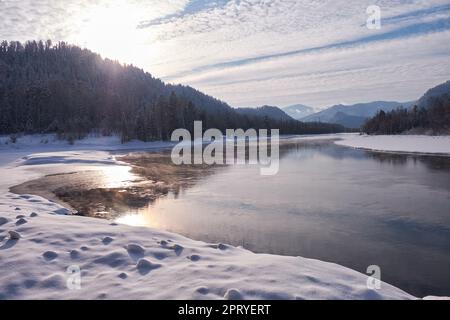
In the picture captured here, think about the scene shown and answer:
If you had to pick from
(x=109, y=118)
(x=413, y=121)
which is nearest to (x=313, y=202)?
(x=109, y=118)

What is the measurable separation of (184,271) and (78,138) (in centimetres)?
7445

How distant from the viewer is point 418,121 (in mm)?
109062

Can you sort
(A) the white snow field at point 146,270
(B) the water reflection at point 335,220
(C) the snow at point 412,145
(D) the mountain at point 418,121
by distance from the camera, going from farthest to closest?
(D) the mountain at point 418,121 < (C) the snow at point 412,145 < (B) the water reflection at point 335,220 < (A) the white snow field at point 146,270

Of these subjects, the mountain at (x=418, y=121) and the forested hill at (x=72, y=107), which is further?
the mountain at (x=418, y=121)

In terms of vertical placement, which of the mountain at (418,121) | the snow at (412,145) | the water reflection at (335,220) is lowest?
the water reflection at (335,220)

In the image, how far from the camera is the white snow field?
533 centimetres

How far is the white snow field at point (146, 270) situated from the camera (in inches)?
210

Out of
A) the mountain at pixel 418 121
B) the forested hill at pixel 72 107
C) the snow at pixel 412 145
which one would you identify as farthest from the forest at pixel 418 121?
the forested hill at pixel 72 107

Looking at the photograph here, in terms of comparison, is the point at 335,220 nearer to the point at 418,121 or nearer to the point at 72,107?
the point at 72,107

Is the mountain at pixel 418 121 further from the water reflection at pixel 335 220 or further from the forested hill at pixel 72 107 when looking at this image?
the water reflection at pixel 335 220

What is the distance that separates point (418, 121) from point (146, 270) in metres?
121

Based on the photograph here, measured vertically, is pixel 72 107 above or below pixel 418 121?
above

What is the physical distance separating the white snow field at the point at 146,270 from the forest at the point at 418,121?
95.6 meters

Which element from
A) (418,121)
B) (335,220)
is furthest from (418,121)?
(335,220)
